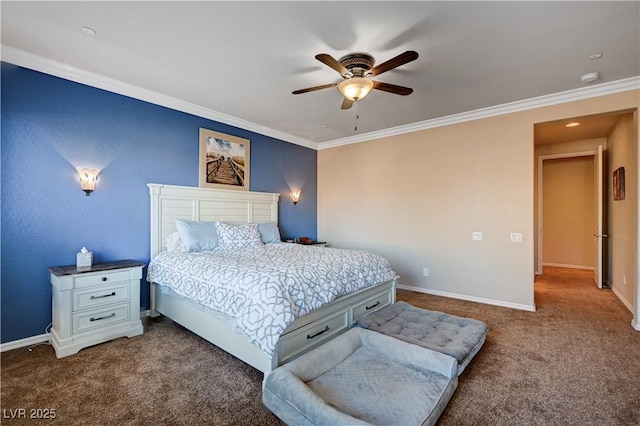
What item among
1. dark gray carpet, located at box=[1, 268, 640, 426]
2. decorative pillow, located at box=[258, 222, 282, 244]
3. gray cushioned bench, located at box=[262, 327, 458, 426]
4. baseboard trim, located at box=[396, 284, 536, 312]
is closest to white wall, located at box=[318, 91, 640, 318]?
baseboard trim, located at box=[396, 284, 536, 312]

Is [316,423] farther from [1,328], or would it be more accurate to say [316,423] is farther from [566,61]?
[566,61]

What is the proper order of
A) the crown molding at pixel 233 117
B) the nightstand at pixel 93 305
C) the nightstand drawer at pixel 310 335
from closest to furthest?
1. the nightstand drawer at pixel 310 335
2. the nightstand at pixel 93 305
3. the crown molding at pixel 233 117

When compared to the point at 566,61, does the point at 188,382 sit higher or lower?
lower

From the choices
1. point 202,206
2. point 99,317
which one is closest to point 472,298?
point 202,206

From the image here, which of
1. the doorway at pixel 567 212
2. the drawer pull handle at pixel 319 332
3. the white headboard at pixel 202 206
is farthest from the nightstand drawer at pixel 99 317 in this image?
the doorway at pixel 567 212

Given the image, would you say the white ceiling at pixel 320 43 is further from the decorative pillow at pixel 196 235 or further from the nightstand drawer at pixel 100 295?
the nightstand drawer at pixel 100 295

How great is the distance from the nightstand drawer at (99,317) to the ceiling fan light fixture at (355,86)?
3031mm

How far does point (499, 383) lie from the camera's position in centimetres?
220

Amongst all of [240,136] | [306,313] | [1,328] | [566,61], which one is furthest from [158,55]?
[566,61]

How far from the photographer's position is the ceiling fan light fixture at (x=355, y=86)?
8.25 ft

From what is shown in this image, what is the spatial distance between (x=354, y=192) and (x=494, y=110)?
101 inches

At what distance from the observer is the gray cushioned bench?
5.33ft

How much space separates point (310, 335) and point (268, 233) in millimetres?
2307

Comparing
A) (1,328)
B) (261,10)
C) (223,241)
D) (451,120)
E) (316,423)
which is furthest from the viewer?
(451,120)
